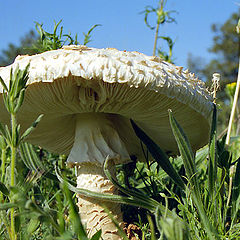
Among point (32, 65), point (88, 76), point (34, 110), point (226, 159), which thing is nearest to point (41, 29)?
point (34, 110)

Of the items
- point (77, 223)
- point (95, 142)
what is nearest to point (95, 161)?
point (95, 142)

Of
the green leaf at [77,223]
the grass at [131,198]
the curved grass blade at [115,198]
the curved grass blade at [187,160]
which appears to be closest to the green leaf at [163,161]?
the grass at [131,198]

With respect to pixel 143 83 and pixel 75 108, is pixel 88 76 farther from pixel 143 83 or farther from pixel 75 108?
pixel 75 108

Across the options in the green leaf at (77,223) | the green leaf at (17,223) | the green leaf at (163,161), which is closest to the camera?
the green leaf at (77,223)

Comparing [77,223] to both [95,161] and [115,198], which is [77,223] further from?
[95,161]

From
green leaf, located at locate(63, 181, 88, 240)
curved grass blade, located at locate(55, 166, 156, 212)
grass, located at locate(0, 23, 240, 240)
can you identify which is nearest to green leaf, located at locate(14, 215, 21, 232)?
grass, located at locate(0, 23, 240, 240)

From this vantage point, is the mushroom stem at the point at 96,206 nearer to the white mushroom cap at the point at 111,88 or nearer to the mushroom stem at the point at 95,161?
the mushroom stem at the point at 95,161

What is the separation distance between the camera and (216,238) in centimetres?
129

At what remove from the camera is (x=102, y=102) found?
5.04ft

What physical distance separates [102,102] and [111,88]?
0.16 metres

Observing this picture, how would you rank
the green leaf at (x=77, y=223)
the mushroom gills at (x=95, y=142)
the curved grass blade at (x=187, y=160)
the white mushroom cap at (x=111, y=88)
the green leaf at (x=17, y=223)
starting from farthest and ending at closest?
1. the mushroom gills at (x=95, y=142)
2. the curved grass blade at (x=187, y=160)
3. the white mushroom cap at (x=111, y=88)
4. the green leaf at (x=17, y=223)
5. the green leaf at (x=77, y=223)

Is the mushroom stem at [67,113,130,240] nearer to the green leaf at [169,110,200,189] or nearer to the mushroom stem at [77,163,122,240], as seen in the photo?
the mushroom stem at [77,163,122,240]

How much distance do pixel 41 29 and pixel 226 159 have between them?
4.49 ft

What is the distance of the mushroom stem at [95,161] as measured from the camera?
5.40 ft
